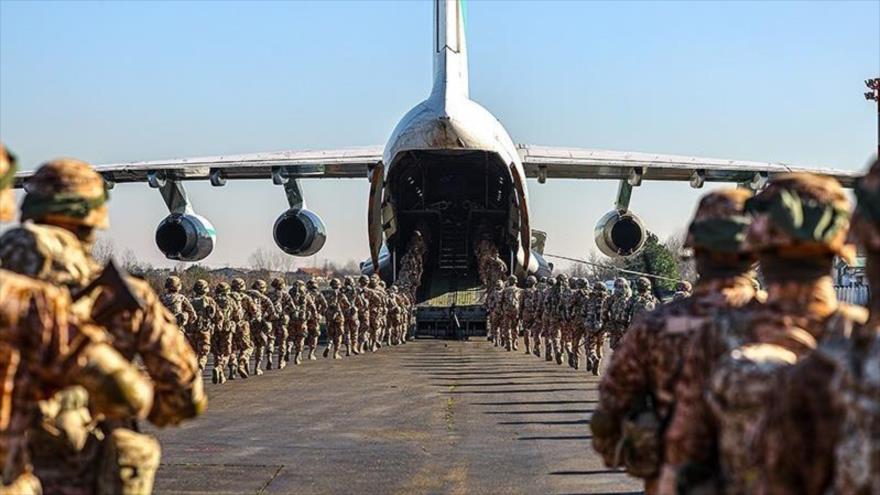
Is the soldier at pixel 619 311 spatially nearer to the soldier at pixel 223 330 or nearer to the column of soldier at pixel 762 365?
the soldier at pixel 223 330

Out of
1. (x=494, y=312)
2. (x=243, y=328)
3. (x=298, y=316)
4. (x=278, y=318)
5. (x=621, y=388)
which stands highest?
(x=621, y=388)

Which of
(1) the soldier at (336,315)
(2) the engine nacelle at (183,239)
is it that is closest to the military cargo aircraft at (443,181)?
(2) the engine nacelle at (183,239)

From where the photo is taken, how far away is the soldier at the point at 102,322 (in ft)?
13.0

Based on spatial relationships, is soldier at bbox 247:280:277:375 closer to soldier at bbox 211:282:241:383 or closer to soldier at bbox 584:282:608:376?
soldier at bbox 211:282:241:383

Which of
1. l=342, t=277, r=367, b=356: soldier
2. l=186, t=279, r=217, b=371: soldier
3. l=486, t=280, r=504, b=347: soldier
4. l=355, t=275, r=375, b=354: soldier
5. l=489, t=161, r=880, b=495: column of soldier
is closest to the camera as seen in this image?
l=489, t=161, r=880, b=495: column of soldier

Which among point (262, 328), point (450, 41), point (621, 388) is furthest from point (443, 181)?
point (621, 388)

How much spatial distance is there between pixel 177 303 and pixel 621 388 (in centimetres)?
1134

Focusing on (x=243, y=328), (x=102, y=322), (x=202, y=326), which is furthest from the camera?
(x=243, y=328)

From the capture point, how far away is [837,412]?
2631 millimetres

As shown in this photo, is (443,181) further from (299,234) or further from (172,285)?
(172,285)

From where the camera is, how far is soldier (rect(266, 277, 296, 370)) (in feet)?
63.0

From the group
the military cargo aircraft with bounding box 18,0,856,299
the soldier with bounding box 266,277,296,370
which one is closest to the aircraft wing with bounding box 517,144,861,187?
the military cargo aircraft with bounding box 18,0,856,299

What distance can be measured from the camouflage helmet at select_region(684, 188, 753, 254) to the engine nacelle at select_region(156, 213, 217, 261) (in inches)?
797

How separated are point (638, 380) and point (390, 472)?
4.43 m
